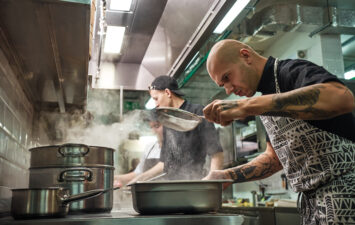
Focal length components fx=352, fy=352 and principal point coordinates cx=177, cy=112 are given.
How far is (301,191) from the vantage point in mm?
1296

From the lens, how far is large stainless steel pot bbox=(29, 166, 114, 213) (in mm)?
1086

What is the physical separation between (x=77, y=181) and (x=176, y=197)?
34cm

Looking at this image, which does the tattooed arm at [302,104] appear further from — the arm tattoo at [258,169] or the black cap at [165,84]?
the black cap at [165,84]

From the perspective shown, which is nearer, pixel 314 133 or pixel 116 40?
pixel 314 133

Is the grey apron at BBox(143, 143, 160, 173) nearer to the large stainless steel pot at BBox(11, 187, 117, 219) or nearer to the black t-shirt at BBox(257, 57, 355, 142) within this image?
the black t-shirt at BBox(257, 57, 355, 142)

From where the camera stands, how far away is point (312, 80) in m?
1.10

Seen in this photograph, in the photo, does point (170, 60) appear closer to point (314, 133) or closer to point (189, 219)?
point (314, 133)

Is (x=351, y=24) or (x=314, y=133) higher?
(x=351, y=24)

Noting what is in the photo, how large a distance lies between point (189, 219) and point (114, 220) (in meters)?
0.19

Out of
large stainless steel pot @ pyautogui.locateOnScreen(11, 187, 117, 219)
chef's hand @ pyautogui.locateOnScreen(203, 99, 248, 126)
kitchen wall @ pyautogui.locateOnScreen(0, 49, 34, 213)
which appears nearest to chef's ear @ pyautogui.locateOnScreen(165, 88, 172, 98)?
kitchen wall @ pyautogui.locateOnScreen(0, 49, 34, 213)

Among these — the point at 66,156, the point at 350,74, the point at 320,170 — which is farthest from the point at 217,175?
the point at 350,74

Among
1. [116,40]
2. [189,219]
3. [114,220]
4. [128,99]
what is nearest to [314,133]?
[189,219]

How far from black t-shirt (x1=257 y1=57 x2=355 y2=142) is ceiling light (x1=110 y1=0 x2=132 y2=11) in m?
1.07

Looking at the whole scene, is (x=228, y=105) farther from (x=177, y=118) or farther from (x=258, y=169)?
Answer: (x=258, y=169)
